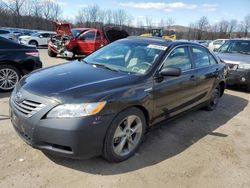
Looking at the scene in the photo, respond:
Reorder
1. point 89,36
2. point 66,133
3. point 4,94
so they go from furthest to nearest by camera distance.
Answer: point 89,36 → point 4,94 → point 66,133

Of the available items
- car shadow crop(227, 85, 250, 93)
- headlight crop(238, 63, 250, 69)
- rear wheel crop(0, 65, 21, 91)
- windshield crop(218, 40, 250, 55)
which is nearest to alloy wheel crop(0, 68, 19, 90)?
rear wheel crop(0, 65, 21, 91)

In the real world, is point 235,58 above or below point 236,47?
below

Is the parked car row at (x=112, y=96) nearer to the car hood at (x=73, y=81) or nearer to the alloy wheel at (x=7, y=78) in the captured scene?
the car hood at (x=73, y=81)

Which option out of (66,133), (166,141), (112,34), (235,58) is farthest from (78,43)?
(66,133)

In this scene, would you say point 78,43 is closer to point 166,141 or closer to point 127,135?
point 166,141

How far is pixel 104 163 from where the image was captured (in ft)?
10.3

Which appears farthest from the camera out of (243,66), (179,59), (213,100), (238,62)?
(238,62)

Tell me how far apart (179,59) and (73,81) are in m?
1.91

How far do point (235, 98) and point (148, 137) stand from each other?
14.0ft

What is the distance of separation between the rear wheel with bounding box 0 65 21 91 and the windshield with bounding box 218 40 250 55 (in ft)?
23.4

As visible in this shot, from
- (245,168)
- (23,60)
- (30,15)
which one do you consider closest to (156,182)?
(245,168)

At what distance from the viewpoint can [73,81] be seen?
3.09 meters

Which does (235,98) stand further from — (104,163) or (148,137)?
(104,163)

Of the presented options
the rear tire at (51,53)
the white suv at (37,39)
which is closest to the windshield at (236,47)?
the rear tire at (51,53)
